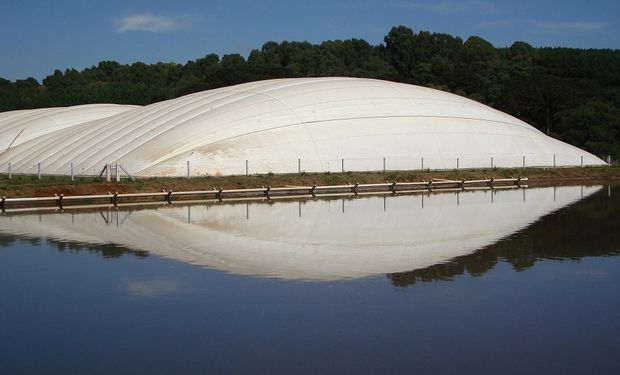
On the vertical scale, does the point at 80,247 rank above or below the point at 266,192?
below

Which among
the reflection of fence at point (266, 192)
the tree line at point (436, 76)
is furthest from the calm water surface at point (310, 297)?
the tree line at point (436, 76)

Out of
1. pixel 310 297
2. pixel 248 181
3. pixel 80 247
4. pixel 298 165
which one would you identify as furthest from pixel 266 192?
pixel 310 297

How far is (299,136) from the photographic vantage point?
41438mm

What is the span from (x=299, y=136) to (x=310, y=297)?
1141 inches

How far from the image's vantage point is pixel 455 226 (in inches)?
906

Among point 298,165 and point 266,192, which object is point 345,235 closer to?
point 266,192

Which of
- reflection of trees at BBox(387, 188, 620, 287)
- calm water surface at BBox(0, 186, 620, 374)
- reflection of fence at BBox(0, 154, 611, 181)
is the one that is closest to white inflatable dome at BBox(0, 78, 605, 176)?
reflection of fence at BBox(0, 154, 611, 181)

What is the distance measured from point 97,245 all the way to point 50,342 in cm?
916

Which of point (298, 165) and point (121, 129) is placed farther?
point (121, 129)

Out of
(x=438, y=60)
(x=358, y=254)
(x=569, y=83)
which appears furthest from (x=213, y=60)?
(x=358, y=254)

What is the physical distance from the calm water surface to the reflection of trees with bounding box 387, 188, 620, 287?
0.22 ft

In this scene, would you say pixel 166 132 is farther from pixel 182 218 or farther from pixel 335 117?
pixel 182 218

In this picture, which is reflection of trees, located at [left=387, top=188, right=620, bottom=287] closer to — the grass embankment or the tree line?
the grass embankment

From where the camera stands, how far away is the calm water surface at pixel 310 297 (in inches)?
377
